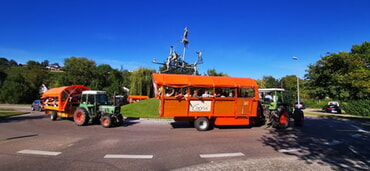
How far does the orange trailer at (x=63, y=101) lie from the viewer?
41.6 feet

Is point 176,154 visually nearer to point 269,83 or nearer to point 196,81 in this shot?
point 196,81

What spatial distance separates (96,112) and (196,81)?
21.4 feet

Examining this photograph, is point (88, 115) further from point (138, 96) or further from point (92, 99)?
point (138, 96)

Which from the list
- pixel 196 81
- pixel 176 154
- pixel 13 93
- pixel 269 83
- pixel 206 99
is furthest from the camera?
pixel 269 83

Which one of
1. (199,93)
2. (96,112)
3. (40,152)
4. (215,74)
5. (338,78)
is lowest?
(40,152)

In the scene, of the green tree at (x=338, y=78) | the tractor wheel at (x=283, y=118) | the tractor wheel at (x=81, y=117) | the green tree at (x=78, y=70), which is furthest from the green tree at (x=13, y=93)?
the green tree at (x=338, y=78)

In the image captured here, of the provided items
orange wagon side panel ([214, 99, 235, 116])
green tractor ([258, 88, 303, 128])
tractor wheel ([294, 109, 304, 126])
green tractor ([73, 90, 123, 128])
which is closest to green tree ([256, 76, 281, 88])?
tractor wheel ([294, 109, 304, 126])

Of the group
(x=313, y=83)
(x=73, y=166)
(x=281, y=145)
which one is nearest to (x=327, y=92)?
(x=313, y=83)

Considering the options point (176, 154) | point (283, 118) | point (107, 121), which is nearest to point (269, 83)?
point (283, 118)

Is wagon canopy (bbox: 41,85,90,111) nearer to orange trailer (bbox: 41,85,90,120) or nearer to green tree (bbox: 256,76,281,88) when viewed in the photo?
orange trailer (bbox: 41,85,90,120)

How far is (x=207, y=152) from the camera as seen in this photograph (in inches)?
241

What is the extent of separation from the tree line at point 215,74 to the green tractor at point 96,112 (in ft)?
4.44

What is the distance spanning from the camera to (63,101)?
12.8m

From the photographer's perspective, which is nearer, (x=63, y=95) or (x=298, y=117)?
(x=298, y=117)
